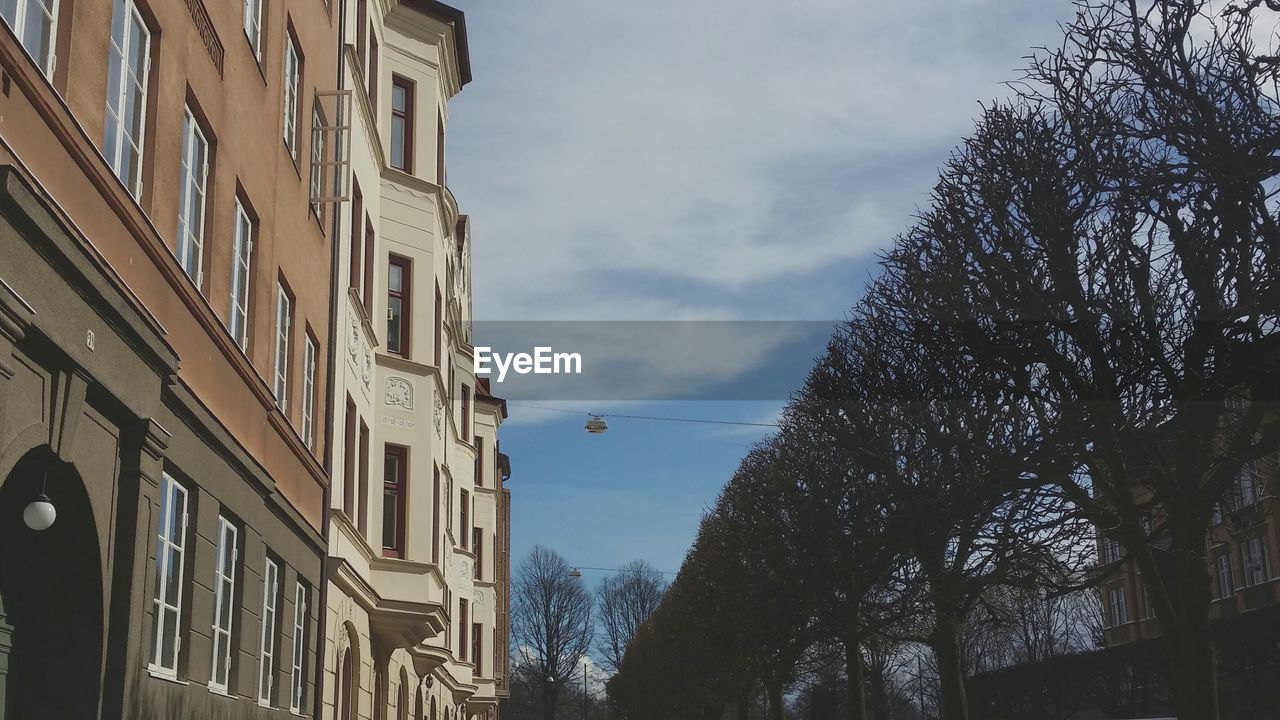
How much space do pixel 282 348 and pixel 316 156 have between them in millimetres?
3471

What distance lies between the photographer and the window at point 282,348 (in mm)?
16397

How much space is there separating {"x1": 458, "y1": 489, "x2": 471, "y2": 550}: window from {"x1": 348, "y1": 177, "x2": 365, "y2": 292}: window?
18066 mm

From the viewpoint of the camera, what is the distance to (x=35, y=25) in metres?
8.59

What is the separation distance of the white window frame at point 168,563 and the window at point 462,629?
26907 millimetres

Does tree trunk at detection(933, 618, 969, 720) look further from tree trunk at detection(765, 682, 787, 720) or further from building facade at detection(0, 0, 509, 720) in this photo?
tree trunk at detection(765, 682, 787, 720)

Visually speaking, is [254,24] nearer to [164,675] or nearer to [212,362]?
[212,362]

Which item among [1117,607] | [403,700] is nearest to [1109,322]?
[403,700]

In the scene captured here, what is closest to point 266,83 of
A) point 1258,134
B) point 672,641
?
point 1258,134

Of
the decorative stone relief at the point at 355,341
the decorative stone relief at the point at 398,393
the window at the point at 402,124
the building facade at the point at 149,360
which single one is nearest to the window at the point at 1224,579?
the decorative stone relief at the point at 398,393

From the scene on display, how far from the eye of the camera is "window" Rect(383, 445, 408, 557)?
23.9 meters

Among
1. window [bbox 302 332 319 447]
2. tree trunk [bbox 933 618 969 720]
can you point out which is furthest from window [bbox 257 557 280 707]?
tree trunk [bbox 933 618 969 720]

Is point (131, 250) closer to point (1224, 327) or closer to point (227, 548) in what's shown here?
point (227, 548)

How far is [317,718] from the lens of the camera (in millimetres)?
17641

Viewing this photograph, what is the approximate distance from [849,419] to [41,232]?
18632 millimetres
